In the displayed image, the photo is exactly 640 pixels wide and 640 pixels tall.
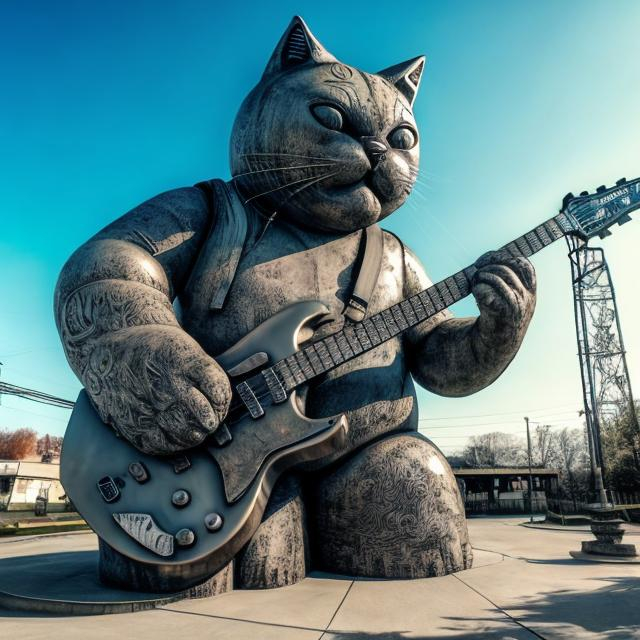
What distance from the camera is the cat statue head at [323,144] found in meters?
2.69

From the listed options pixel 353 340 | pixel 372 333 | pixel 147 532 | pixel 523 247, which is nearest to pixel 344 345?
pixel 353 340

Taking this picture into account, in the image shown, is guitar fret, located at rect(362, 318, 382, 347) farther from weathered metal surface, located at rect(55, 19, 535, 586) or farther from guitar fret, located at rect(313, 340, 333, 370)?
guitar fret, located at rect(313, 340, 333, 370)

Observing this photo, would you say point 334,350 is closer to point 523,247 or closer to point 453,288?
point 453,288

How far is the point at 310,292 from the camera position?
8.91 ft

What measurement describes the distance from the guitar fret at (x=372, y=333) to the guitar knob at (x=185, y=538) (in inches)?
49.1

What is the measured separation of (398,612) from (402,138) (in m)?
2.35

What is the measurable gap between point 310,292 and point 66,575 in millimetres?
1822

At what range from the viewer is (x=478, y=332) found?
2730 millimetres

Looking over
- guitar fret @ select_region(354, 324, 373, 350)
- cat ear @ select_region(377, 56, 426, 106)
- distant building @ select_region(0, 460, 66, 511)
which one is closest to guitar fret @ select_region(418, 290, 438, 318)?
guitar fret @ select_region(354, 324, 373, 350)

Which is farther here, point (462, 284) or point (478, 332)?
point (462, 284)

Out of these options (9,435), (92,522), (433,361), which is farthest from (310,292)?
(9,435)

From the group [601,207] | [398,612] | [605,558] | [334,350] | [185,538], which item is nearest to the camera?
[398,612]

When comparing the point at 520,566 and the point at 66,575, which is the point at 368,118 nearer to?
the point at 520,566

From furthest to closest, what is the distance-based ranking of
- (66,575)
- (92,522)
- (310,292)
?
(310,292) < (66,575) < (92,522)
